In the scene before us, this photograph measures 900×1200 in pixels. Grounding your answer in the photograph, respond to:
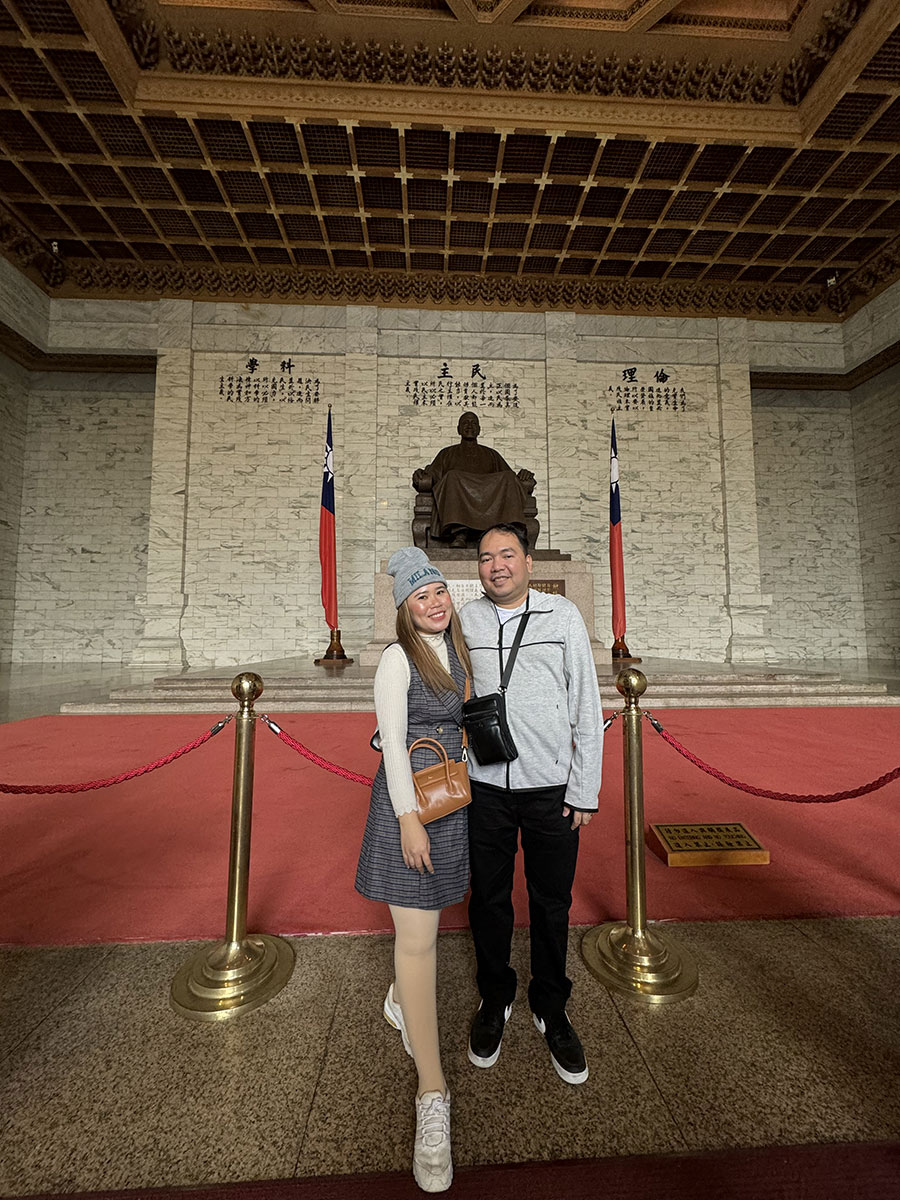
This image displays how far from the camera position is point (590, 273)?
29.1 ft

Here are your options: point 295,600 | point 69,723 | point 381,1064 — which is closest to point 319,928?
point 381,1064

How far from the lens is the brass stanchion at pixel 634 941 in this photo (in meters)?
1.32

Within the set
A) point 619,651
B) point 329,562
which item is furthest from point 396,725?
point 329,562

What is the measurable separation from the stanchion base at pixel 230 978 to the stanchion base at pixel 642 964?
789mm

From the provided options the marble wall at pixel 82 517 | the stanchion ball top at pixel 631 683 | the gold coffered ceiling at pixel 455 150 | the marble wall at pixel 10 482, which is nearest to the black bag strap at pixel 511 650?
the stanchion ball top at pixel 631 683

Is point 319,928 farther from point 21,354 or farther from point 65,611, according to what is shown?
point 21,354

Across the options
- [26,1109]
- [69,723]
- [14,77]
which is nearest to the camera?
[26,1109]

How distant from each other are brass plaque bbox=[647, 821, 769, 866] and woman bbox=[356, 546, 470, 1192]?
1.18 m

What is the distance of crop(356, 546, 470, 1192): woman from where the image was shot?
1011mm

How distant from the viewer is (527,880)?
1.18 meters

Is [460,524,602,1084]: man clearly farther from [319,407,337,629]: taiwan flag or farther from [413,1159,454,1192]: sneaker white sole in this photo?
[319,407,337,629]: taiwan flag

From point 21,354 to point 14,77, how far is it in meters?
4.12

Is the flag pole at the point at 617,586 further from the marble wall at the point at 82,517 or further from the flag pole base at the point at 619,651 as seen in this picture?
the marble wall at the point at 82,517

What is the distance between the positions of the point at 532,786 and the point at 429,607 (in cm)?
44
